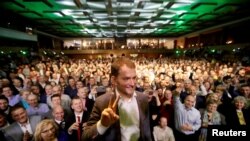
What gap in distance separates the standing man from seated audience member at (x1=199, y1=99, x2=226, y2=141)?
2795 millimetres

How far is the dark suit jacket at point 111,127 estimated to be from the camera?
70.6 inches

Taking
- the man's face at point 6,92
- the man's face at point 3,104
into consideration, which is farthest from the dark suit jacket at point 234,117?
the man's face at point 6,92

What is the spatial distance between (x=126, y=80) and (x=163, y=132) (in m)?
2.76

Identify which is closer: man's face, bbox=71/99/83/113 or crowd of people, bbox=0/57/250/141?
crowd of people, bbox=0/57/250/141

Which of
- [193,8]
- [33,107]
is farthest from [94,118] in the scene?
[193,8]

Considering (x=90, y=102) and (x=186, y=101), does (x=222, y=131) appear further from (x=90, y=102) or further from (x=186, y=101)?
(x=90, y=102)

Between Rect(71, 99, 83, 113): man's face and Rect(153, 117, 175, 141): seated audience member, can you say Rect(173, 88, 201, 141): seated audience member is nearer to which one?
Rect(153, 117, 175, 141): seated audience member

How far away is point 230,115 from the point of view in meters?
4.74

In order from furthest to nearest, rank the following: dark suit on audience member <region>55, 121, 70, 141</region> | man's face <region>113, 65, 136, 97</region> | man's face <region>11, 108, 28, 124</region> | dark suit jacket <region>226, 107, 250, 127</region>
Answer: dark suit jacket <region>226, 107, 250, 127</region>, man's face <region>11, 108, 28, 124</region>, dark suit on audience member <region>55, 121, 70, 141</region>, man's face <region>113, 65, 136, 97</region>

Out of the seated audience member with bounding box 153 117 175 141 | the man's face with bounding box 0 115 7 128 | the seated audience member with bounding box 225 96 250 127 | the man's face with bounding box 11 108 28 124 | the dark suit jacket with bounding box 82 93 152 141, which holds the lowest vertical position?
the seated audience member with bounding box 153 117 175 141

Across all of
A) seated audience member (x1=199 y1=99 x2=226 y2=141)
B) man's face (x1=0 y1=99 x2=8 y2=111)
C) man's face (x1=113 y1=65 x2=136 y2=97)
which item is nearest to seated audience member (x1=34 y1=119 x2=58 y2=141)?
man's face (x1=113 y1=65 x2=136 y2=97)

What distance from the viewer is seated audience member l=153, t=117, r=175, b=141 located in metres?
4.25

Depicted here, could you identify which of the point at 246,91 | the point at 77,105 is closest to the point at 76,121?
the point at 77,105

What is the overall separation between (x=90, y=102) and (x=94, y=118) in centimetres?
341
